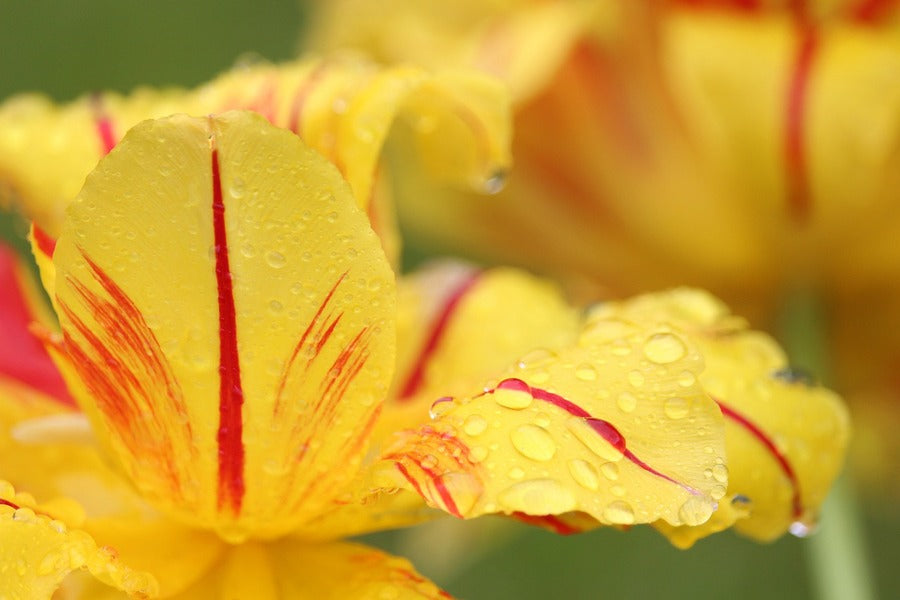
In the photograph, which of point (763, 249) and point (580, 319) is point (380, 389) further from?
point (763, 249)

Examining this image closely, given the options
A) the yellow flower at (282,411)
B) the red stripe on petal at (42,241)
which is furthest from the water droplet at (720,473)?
the red stripe on petal at (42,241)

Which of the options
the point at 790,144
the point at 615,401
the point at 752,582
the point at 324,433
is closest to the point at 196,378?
the point at 324,433

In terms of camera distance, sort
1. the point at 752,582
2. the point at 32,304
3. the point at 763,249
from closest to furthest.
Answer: the point at 32,304 → the point at 763,249 → the point at 752,582

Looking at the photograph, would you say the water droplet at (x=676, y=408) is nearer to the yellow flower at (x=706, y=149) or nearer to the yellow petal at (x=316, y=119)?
the yellow petal at (x=316, y=119)

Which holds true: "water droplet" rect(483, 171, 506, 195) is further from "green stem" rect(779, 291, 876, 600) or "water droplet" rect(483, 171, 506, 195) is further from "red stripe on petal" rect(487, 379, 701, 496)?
"green stem" rect(779, 291, 876, 600)

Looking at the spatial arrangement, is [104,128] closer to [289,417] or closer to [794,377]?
[289,417]

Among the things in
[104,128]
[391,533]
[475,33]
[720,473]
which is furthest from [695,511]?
[391,533]

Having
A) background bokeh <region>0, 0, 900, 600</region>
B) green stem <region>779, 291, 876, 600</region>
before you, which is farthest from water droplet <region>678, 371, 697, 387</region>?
background bokeh <region>0, 0, 900, 600</region>
